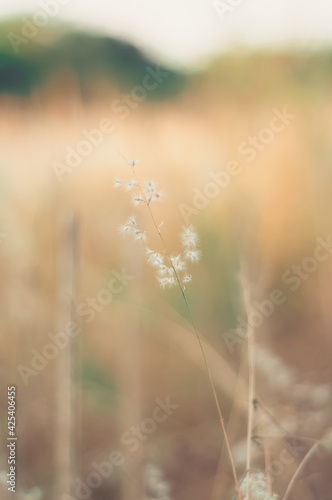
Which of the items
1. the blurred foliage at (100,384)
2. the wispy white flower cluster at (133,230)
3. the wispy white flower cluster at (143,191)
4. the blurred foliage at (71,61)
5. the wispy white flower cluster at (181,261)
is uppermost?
the blurred foliage at (71,61)

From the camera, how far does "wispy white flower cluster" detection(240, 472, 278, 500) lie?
209 centimetres

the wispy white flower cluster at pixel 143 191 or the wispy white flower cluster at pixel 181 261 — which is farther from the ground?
the wispy white flower cluster at pixel 143 191

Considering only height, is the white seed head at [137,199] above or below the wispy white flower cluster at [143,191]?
below

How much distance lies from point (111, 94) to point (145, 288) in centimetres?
53

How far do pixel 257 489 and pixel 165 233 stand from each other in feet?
2.33

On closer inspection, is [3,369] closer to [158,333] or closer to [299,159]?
[158,333]

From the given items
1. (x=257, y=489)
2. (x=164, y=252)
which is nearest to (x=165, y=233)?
(x=164, y=252)

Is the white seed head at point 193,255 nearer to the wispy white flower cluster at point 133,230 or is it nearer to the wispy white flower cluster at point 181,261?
the wispy white flower cluster at point 181,261

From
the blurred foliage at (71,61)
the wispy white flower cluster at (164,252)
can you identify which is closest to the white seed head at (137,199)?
the wispy white flower cluster at (164,252)

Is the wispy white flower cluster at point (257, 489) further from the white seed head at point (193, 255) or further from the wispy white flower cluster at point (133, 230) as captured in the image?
the wispy white flower cluster at point (133, 230)

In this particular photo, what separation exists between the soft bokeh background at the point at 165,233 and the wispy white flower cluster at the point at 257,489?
0.06 metres

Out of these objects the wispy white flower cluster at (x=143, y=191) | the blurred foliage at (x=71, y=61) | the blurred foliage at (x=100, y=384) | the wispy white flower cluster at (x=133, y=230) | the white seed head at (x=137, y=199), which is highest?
the blurred foliage at (x=71, y=61)

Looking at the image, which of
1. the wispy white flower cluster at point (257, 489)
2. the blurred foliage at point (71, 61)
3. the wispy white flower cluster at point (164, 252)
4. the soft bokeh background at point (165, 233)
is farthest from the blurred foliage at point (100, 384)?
the blurred foliage at point (71, 61)

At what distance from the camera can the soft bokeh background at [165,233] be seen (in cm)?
216
